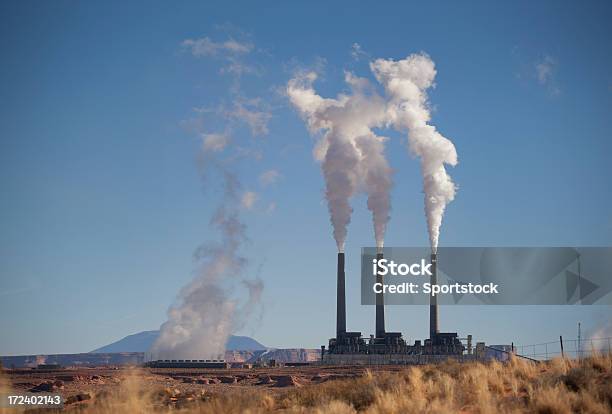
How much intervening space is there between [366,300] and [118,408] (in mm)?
64773

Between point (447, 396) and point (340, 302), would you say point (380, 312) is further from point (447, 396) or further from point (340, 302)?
point (447, 396)

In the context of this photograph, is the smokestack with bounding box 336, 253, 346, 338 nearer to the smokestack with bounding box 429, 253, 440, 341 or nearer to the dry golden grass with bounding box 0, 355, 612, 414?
the smokestack with bounding box 429, 253, 440, 341

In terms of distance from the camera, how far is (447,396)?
57.1 feet

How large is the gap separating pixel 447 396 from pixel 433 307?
61.5 meters

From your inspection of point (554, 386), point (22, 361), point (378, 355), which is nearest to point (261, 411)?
point (554, 386)

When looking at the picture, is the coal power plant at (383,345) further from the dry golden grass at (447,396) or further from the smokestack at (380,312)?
the dry golden grass at (447,396)

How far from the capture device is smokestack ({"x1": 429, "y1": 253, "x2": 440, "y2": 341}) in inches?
3017

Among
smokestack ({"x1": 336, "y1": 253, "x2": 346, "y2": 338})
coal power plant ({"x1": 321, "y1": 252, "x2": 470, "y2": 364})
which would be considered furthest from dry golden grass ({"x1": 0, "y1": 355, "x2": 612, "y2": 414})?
smokestack ({"x1": 336, "y1": 253, "x2": 346, "y2": 338})

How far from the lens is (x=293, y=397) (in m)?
20.5

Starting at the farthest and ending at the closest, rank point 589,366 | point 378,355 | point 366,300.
→ point 366,300, point 378,355, point 589,366

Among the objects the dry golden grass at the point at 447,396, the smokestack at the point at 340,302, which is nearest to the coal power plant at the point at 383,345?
the smokestack at the point at 340,302

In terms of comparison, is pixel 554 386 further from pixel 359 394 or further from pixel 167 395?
pixel 167 395

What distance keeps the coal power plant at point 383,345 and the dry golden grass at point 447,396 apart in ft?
169

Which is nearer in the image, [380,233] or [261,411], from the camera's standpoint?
[261,411]
